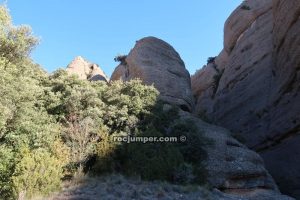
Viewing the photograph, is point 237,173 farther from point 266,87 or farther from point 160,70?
point 160,70

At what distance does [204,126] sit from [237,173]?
→ 6.00m

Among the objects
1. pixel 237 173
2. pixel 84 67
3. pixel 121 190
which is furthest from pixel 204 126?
pixel 84 67

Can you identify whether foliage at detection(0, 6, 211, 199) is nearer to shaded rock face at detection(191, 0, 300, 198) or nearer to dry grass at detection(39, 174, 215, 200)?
dry grass at detection(39, 174, 215, 200)

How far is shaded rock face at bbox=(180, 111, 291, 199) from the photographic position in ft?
53.8

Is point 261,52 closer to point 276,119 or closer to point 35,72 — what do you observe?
point 276,119

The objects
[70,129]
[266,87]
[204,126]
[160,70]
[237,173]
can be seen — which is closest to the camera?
[70,129]

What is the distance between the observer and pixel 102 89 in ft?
64.4

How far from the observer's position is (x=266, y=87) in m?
26.5

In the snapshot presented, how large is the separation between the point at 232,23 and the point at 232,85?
7939 mm

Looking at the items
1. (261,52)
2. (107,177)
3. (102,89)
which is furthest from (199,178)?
(261,52)

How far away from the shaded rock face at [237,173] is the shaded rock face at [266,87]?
4.16 metres

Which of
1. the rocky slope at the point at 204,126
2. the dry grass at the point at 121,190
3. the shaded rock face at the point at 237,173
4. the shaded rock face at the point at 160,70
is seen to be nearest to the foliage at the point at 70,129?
the dry grass at the point at 121,190

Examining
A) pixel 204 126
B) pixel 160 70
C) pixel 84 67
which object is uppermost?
pixel 84 67

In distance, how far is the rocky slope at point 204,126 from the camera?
16828 mm
